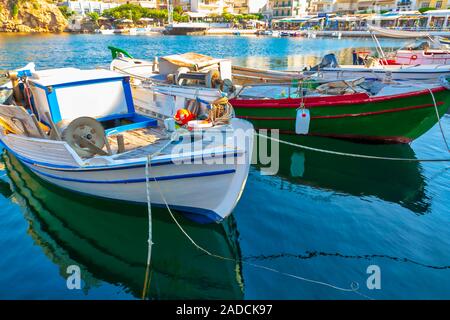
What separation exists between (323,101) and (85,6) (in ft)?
419

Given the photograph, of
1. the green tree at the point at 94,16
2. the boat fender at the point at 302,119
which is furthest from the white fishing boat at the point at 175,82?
the green tree at the point at 94,16

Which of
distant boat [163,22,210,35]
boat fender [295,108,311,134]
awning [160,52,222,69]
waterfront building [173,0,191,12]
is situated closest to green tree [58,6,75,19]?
distant boat [163,22,210,35]

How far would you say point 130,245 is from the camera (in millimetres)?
7301

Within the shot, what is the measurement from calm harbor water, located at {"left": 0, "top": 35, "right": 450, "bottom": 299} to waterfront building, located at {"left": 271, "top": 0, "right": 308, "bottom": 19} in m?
133

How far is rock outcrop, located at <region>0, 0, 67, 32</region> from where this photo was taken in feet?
297

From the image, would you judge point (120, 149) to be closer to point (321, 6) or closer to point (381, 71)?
point (381, 71)

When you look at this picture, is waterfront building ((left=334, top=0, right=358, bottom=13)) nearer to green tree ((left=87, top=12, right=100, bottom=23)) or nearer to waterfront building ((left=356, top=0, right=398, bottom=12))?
waterfront building ((left=356, top=0, right=398, bottom=12))

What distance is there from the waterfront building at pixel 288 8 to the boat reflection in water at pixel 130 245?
136 metres

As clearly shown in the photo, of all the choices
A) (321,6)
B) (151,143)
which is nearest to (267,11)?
(321,6)

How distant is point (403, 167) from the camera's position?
37.6ft

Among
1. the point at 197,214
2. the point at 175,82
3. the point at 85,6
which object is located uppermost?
the point at 85,6
